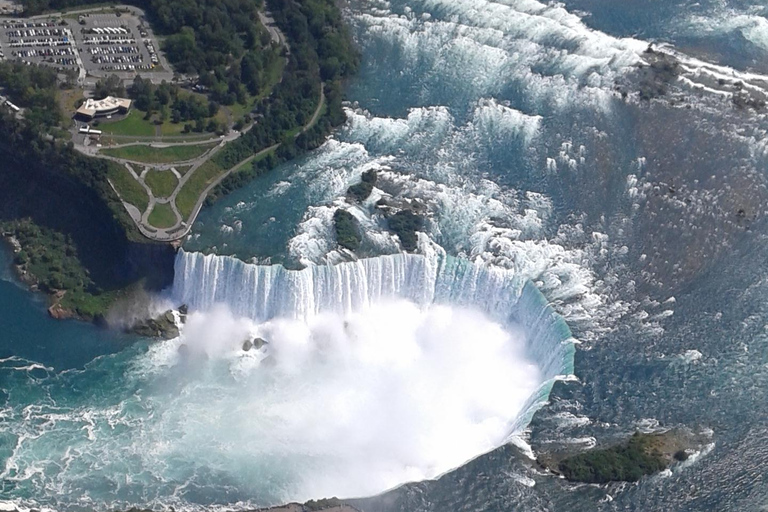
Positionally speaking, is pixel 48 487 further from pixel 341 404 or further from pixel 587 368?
pixel 587 368

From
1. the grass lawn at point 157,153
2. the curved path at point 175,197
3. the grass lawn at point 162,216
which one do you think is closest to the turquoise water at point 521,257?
the curved path at point 175,197

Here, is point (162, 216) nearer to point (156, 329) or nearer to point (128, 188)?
point (128, 188)

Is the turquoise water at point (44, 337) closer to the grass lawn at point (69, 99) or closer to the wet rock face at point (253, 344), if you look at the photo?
the wet rock face at point (253, 344)

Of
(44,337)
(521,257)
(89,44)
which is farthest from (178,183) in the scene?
(521,257)

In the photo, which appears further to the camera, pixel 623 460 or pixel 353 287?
pixel 353 287

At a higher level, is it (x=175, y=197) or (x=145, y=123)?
(x=145, y=123)

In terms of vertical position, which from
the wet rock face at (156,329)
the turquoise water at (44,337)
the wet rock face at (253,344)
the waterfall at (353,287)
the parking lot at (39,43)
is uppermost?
the parking lot at (39,43)

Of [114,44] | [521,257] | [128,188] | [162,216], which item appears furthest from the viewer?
[114,44]
